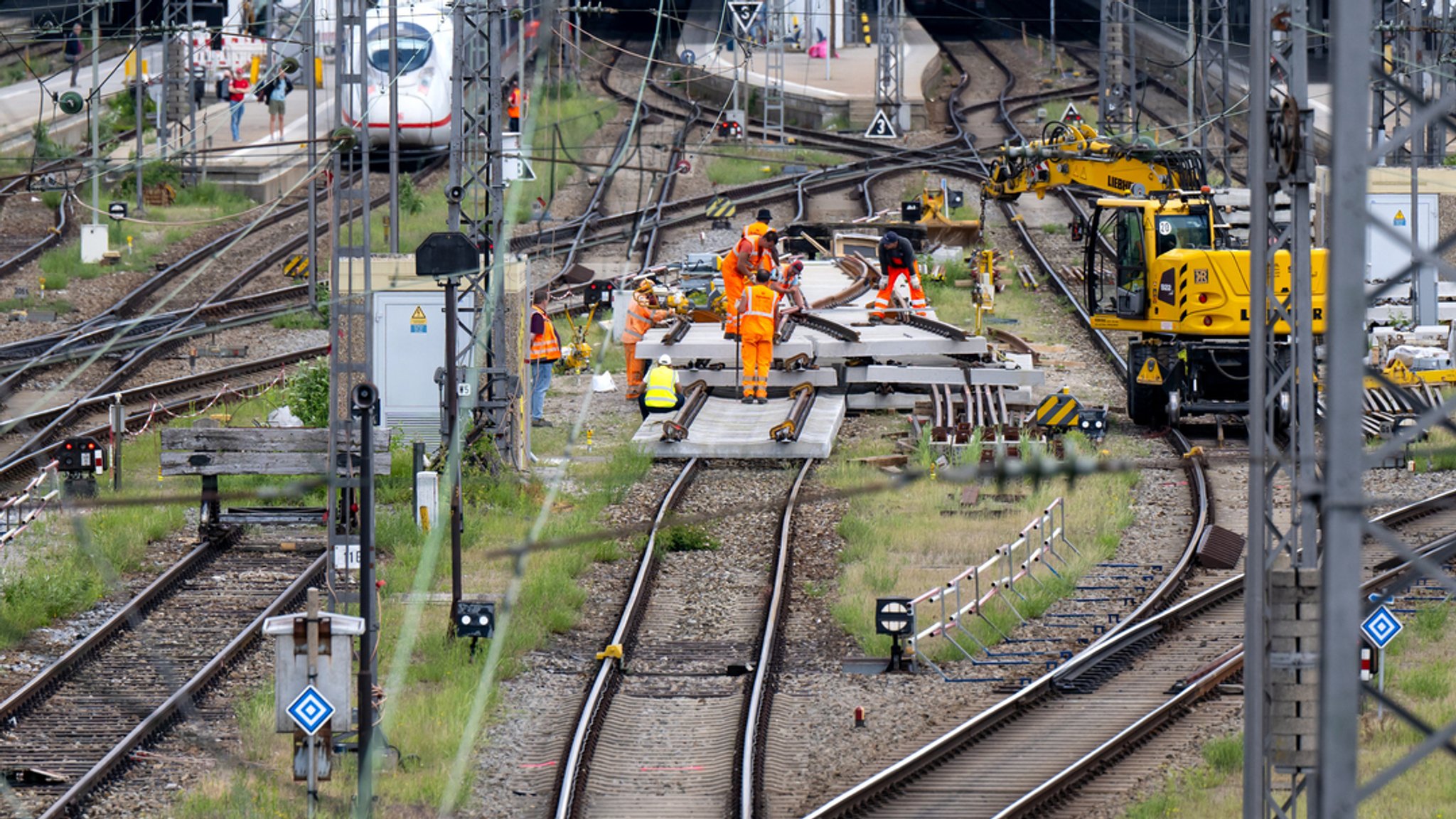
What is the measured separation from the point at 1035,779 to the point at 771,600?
3840 mm

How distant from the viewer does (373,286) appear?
19172mm

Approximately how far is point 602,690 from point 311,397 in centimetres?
763

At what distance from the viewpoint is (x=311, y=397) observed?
19312mm

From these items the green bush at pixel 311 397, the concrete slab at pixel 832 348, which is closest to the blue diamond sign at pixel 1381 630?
the green bush at pixel 311 397

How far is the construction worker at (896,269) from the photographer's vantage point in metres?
24.1

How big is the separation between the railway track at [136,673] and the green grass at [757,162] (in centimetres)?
2265

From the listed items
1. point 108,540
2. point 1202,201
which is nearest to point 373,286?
point 108,540

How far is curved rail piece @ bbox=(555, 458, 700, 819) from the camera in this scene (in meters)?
10.8

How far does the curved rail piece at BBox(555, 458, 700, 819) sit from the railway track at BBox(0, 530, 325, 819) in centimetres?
249

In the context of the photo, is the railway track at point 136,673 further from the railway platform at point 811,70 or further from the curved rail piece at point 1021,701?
the railway platform at point 811,70

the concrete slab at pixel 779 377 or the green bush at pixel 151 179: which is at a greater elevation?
the green bush at pixel 151 179

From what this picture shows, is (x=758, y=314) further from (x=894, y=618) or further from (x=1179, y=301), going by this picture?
(x=894, y=618)

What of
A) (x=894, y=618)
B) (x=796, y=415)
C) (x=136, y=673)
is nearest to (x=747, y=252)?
(x=796, y=415)

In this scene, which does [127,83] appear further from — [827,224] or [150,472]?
[150,472]
